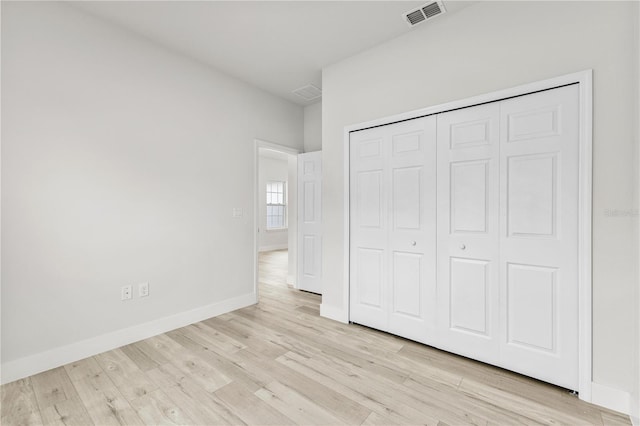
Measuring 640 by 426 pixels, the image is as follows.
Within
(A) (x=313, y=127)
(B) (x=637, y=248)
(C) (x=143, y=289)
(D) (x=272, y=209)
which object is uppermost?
(A) (x=313, y=127)

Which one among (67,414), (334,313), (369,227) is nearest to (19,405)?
(67,414)

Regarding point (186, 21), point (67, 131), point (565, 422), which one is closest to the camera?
point (565, 422)

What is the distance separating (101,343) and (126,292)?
44 cm

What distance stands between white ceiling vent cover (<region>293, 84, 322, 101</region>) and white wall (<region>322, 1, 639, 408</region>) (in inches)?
40.9

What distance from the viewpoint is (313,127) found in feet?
14.2

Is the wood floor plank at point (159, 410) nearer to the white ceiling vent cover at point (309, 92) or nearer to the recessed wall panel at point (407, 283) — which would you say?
the recessed wall panel at point (407, 283)

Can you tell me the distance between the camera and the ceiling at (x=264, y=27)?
2285mm

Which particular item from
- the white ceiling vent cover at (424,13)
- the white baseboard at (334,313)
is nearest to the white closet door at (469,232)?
the white ceiling vent cover at (424,13)

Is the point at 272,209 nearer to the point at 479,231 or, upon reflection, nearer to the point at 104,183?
the point at 104,183

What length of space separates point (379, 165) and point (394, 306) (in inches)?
54.8

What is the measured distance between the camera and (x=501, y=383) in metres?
1.97

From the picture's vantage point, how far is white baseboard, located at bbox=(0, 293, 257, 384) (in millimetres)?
2016

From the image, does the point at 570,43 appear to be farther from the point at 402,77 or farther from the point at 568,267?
the point at 568,267

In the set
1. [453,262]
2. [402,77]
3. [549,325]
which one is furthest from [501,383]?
[402,77]
